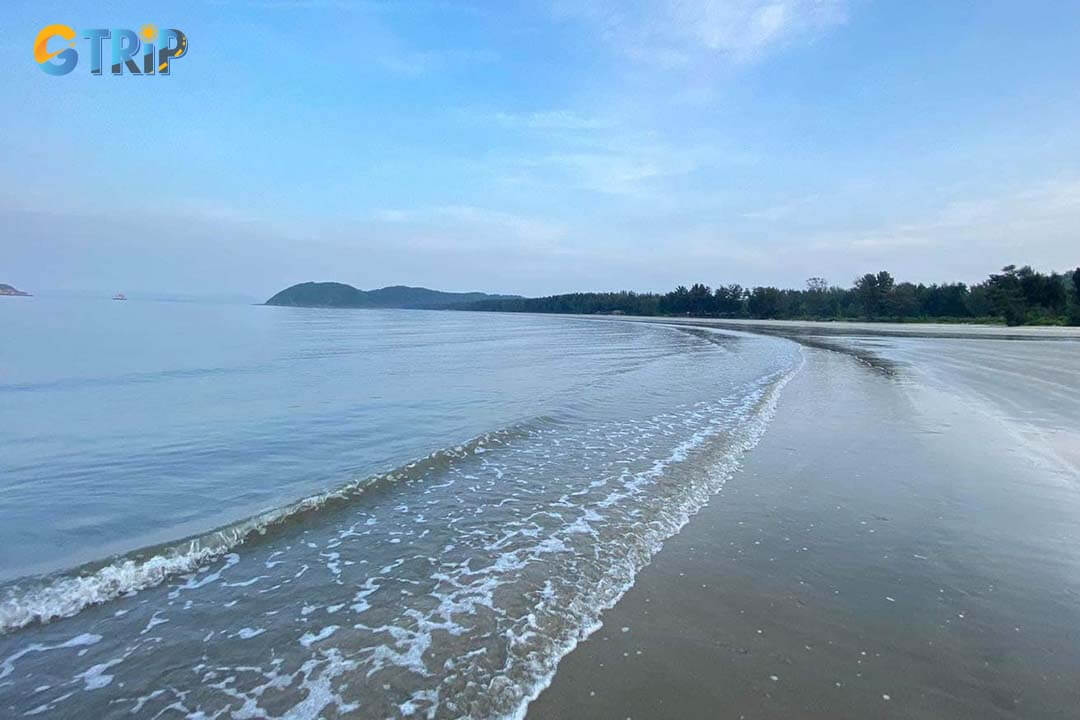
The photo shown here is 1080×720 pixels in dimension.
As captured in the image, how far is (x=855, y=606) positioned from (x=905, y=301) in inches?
A: 4909

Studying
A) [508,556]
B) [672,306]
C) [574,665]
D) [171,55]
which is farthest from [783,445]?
[672,306]

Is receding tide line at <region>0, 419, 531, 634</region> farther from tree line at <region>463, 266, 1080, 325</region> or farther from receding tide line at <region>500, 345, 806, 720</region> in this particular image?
tree line at <region>463, 266, 1080, 325</region>

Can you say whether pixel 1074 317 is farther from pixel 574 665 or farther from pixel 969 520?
pixel 574 665

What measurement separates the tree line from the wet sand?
96150mm

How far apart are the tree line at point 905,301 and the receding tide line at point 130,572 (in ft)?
336

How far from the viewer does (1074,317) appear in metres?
76.3

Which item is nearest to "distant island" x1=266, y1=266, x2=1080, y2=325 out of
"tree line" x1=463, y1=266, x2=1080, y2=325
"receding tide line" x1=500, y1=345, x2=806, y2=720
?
"tree line" x1=463, y1=266, x2=1080, y2=325

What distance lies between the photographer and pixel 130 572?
5762 millimetres

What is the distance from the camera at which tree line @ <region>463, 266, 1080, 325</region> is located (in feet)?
267

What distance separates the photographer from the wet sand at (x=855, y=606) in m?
3.71

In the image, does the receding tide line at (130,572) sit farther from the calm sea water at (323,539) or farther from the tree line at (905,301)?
the tree line at (905,301)

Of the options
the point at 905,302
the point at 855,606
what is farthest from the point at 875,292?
the point at 855,606

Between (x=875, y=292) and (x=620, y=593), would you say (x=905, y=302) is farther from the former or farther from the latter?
(x=620, y=593)

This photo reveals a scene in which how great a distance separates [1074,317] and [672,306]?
4120 inches
